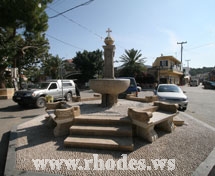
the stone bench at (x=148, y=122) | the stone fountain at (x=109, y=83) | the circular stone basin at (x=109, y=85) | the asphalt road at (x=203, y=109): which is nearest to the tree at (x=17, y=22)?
the stone fountain at (x=109, y=83)

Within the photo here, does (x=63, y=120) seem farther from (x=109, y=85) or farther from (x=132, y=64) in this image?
(x=132, y=64)

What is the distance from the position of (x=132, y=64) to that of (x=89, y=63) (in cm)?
929

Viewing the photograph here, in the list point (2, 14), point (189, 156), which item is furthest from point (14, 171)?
point (2, 14)

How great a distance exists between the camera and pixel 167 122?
4480 mm

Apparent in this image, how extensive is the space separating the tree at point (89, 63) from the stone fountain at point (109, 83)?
2459 centimetres

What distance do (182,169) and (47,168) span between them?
2601mm

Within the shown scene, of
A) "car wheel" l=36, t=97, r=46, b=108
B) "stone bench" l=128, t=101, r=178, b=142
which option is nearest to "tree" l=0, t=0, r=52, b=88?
"car wheel" l=36, t=97, r=46, b=108

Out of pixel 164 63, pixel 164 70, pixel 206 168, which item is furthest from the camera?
pixel 164 63

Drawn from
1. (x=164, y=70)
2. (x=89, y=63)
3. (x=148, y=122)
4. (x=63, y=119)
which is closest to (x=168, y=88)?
(x=148, y=122)

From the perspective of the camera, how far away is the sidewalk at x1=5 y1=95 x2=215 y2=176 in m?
2.68

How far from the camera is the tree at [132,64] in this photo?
30.6m

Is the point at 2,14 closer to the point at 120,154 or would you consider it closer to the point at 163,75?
the point at 120,154

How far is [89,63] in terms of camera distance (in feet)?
99.6

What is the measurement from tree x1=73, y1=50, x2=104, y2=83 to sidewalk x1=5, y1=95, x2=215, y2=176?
87.7ft
